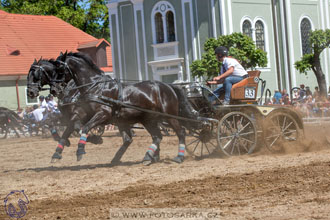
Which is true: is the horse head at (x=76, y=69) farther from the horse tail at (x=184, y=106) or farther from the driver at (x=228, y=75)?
the driver at (x=228, y=75)

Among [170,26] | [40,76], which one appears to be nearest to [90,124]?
[40,76]

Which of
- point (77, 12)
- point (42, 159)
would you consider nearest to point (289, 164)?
point (42, 159)

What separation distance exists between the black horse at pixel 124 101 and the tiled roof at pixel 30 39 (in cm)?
2919

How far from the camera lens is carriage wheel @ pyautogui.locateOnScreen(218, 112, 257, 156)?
465 inches

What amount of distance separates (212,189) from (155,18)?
25819 millimetres

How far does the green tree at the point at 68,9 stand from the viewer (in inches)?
1969

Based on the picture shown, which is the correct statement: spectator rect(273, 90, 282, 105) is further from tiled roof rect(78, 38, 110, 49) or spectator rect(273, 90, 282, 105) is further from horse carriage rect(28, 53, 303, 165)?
tiled roof rect(78, 38, 110, 49)

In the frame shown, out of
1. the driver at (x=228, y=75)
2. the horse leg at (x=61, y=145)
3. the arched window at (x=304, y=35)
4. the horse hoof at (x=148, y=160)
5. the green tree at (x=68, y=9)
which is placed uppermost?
the green tree at (x=68, y=9)

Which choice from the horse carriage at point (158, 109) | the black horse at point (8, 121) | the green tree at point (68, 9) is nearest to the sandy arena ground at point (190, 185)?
the horse carriage at point (158, 109)

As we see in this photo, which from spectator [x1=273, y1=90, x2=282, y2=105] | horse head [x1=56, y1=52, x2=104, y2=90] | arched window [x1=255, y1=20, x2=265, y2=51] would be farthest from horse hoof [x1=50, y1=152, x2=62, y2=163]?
arched window [x1=255, y1=20, x2=265, y2=51]

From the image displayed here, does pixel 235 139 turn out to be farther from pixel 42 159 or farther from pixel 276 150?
pixel 42 159

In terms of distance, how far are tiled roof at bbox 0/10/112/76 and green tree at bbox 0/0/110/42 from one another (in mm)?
3221

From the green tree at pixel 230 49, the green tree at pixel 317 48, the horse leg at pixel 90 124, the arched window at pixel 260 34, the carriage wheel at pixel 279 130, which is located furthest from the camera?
the arched window at pixel 260 34

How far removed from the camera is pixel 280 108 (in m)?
12.1
